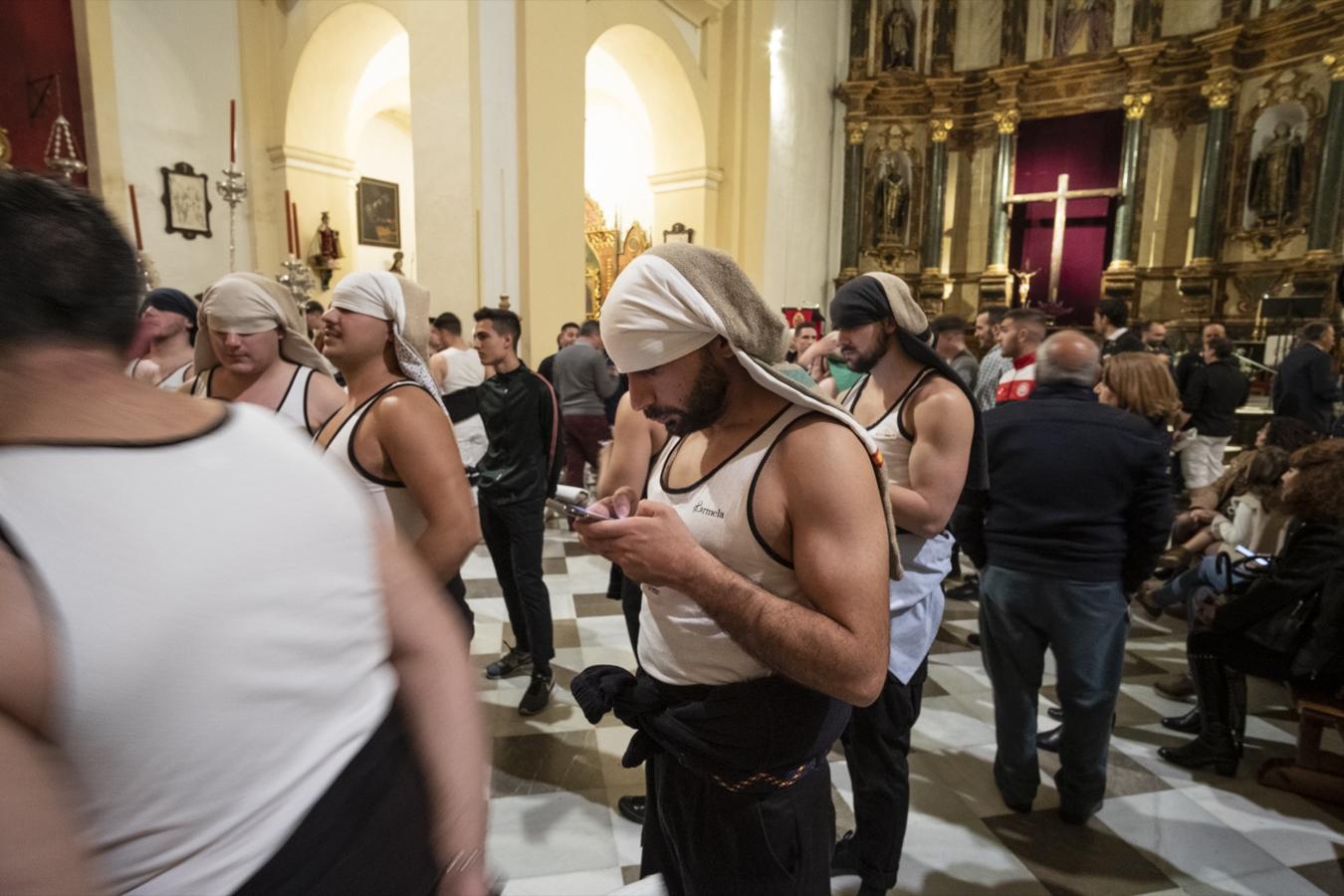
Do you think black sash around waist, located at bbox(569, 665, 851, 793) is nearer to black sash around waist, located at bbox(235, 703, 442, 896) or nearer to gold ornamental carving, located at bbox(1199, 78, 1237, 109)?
black sash around waist, located at bbox(235, 703, 442, 896)

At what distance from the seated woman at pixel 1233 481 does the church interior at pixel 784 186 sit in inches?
31.0

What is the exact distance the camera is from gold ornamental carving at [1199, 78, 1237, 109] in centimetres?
1231

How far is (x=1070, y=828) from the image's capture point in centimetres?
269

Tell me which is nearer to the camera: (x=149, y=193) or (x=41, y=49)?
(x=41, y=49)

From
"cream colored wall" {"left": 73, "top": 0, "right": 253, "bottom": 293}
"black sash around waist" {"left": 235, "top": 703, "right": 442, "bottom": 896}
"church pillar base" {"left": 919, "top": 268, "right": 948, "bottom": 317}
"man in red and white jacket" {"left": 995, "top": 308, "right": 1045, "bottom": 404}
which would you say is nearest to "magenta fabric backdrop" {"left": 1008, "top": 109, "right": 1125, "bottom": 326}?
"church pillar base" {"left": 919, "top": 268, "right": 948, "bottom": 317}

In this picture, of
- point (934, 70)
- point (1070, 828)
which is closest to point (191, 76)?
point (1070, 828)

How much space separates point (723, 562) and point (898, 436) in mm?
1262

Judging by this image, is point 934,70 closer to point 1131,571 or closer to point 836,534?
point 1131,571

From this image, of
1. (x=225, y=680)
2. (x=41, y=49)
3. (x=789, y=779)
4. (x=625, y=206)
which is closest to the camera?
(x=225, y=680)

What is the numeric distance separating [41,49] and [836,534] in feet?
31.4

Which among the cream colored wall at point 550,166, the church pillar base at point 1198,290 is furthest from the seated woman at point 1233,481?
the church pillar base at point 1198,290

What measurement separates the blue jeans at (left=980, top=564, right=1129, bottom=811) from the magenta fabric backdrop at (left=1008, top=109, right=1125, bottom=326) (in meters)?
13.8

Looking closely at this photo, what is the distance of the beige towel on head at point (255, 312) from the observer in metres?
2.49

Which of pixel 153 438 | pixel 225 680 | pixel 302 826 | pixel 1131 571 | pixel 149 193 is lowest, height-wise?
pixel 1131 571
